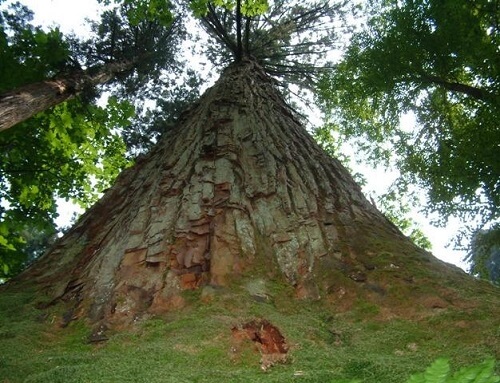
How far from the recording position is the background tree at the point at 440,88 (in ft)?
21.8

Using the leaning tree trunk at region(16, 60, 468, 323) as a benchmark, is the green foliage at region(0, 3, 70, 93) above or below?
above

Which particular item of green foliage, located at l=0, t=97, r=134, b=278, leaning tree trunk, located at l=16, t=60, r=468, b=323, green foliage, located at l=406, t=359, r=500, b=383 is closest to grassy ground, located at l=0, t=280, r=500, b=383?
leaning tree trunk, located at l=16, t=60, r=468, b=323

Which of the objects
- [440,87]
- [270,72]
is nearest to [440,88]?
[440,87]

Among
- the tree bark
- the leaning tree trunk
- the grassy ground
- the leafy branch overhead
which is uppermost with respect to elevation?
the leafy branch overhead

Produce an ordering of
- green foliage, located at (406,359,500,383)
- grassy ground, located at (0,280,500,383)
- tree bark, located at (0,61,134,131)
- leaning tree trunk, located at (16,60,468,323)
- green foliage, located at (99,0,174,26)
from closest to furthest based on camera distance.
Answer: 1. green foliage, located at (406,359,500,383)
2. grassy ground, located at (0,280,500,383)
3. leaning tree trunk, located at (16,60,468,323)
4. tree bark, located at (0,61,134,131)
5. green foliage, located at (99,0,174,26)

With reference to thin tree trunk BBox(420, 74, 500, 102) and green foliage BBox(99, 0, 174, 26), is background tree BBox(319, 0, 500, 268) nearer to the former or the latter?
thin tree trunk BBox(420, 74, 500, 102)

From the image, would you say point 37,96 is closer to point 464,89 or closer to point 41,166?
point 41,166

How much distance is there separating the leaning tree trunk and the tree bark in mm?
1229

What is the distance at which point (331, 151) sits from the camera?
13312 mm

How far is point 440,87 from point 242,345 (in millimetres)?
6989

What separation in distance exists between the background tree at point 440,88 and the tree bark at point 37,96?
475 cm

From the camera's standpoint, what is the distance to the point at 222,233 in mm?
3844

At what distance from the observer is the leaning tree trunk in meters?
3.48

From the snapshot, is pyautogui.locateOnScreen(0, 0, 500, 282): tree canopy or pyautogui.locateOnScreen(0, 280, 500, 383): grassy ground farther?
pyautogui.locateOnScreen(0, 0, 500, 282): tree canopy
